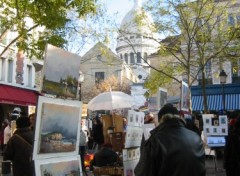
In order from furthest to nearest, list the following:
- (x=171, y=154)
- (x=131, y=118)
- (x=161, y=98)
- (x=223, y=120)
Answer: (x=223, y=120) < (x=161, y=98) < (x=131, y=118) < (x=171, y=154)

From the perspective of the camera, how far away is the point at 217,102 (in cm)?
3064

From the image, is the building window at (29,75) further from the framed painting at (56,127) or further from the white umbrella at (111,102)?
the framed painting at (56,127)

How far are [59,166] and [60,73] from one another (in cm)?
111

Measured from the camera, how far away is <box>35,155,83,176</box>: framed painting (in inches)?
177

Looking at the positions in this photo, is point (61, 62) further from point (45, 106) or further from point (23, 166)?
point (23, 166)

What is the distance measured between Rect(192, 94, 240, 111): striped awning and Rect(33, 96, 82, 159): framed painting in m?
25.1

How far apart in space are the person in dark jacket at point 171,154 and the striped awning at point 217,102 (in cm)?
2579

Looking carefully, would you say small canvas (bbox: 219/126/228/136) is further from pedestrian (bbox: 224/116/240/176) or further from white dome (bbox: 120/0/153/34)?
white dome (bbox: 120/0/153/34)

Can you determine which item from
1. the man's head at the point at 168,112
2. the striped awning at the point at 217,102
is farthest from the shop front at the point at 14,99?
the man's head at the point at 168,112

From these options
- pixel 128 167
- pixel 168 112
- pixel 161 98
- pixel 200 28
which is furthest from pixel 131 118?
pixel 200 28

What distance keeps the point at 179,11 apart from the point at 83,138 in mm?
9953

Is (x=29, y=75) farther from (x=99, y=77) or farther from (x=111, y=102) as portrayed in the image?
(x=99, y=77)

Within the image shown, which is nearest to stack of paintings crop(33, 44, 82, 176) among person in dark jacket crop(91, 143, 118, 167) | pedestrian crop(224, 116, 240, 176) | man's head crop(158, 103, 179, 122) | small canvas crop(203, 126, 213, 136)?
man's head crop(158, 103, 179, 122)

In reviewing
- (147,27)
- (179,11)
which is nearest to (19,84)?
(147,27)
